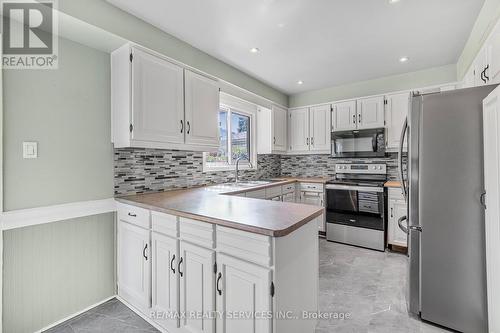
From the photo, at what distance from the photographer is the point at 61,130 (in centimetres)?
182

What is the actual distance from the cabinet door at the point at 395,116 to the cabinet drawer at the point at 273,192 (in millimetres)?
1832

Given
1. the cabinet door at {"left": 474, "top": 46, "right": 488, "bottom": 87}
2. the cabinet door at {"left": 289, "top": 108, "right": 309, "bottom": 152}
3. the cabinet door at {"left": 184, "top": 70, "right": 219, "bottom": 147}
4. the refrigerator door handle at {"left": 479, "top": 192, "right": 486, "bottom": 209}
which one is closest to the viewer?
the refrigerator door handle at {"left": 479, "top": 192, "right": 486, "bottom": 209}

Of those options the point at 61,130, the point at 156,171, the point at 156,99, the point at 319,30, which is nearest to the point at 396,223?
the point at 319,30

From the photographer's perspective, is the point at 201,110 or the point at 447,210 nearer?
the point at 447,210

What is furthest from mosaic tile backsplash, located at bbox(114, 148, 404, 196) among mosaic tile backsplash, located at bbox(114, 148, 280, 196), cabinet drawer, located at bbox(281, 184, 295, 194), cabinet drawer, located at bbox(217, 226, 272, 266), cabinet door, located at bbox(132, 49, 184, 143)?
cabinet drawer, located at bbox(217, 226, 272, 266)

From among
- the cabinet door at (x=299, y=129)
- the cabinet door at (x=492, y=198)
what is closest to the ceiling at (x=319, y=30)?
the cabinet door at (x=299, y=129)

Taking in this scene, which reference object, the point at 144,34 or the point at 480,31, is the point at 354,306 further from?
the point at 144,34

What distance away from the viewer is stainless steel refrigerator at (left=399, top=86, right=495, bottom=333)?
1537 millimetres

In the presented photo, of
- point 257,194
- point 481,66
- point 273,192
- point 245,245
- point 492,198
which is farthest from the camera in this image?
point 273,192

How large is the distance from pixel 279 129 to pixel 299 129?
433 mm

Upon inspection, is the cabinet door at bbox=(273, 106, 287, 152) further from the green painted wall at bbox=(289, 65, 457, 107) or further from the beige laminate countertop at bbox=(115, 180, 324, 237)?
the beige laminate countertop at bbox=(115, 180, 324, 237)

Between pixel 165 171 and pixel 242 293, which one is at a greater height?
pixel 165 171

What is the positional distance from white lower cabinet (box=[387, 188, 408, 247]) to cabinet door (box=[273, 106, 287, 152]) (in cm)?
187

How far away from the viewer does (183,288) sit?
150cm
